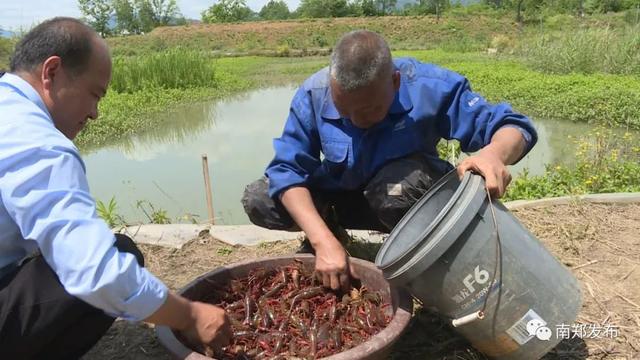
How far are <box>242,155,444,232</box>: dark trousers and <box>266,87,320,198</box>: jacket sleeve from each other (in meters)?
0.28

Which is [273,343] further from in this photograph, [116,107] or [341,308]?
[116,107]

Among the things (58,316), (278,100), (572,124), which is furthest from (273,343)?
(278,100)

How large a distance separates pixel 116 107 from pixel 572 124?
9.66 m

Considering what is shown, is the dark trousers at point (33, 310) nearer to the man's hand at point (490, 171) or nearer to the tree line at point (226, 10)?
the man's hand at point (490, 171)

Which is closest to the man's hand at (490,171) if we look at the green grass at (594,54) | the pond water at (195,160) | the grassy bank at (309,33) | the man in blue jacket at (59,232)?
the man in blue jacket at (59,232)

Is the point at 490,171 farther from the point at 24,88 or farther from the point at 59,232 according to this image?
the point at 24,88

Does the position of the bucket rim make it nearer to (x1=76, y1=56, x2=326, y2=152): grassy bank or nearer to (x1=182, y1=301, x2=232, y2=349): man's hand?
(x1=182, y1=301, x2=232, y2=349): man's hand

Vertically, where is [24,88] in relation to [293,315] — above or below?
above

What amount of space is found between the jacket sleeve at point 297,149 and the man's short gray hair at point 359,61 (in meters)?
0.51

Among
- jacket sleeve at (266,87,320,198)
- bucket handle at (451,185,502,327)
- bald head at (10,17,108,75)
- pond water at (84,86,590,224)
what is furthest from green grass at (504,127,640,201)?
bald head at (10,17,108,75)

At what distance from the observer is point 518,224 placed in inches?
88.0

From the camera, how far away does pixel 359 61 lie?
8.29ft

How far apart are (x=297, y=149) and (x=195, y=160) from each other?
5498 millimetres

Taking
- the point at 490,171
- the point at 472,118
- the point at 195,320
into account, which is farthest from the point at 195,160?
the point at 490,171
